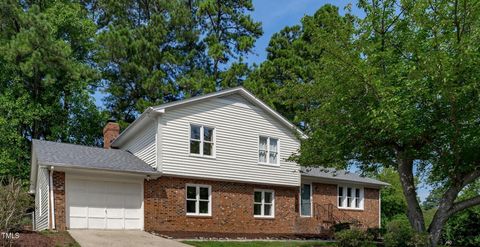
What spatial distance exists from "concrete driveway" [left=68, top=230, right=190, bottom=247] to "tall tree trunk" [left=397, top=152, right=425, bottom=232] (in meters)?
7.83

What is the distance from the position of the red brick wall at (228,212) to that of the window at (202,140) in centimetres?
133

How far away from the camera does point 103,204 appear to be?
63.6ft

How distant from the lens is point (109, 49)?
33.3 m

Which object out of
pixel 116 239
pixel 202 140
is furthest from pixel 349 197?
pixel 116 239

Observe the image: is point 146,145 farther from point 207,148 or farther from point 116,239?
point 116,239

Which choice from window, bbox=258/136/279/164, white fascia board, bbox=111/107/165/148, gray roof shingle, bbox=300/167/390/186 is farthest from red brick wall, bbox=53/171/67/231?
gray roof shingle, bbox=300/167/390/186

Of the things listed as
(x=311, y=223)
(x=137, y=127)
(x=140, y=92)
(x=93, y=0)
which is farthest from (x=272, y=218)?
(x=93, y=0)

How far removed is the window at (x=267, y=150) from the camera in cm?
2380

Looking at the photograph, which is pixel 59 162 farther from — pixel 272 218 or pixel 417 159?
pixel 417 159

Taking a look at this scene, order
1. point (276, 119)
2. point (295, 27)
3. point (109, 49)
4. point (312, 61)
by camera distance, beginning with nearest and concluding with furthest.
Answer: point (276, 119), point (109, 49), point (312, 61), point (295, 27)

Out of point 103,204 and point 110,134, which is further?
point 110,134

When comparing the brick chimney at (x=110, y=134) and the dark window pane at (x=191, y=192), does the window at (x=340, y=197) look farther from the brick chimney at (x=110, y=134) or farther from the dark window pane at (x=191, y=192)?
the brick chimney at (x=110, y=134)

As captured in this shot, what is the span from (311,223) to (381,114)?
1309 cm

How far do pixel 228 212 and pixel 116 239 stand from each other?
6.73 metres
